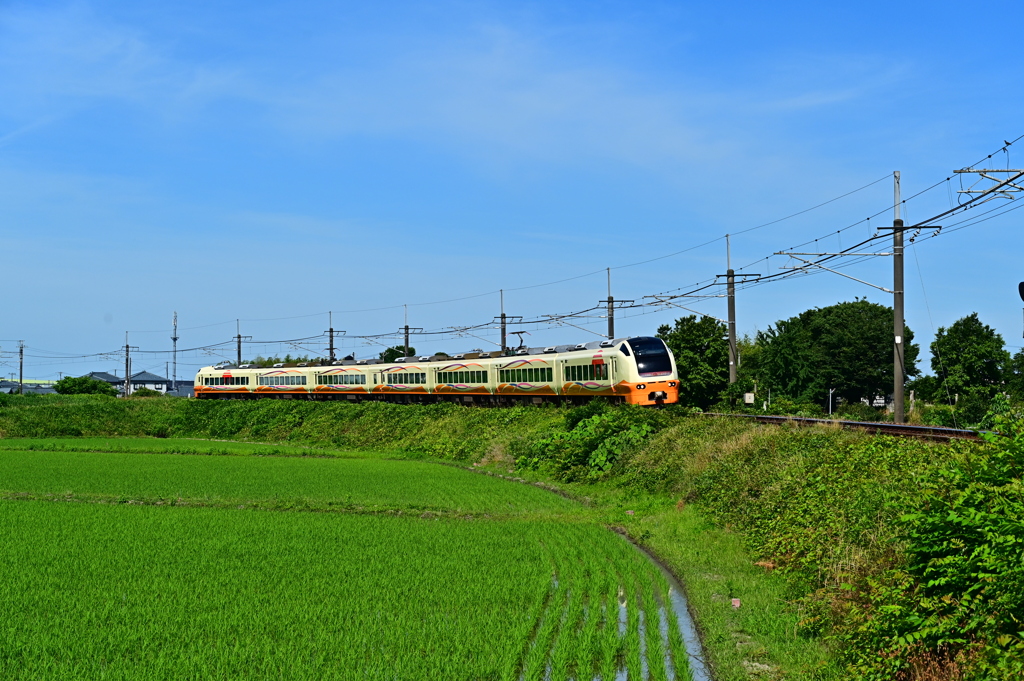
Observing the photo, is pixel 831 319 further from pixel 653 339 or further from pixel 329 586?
pixel 329 586

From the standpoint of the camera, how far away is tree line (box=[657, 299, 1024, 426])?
150 ft

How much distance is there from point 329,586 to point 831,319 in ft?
270

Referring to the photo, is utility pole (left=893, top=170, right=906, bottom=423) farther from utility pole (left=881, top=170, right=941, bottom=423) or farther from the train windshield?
the train windshield

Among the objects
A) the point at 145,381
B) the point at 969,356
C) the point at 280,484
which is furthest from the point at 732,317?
the point at 145,381

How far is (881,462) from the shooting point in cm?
1537

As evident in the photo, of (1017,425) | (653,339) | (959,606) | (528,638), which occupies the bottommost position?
(528,638)

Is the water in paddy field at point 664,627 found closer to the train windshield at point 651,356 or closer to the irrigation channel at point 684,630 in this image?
the irrigation channel at point 684,630

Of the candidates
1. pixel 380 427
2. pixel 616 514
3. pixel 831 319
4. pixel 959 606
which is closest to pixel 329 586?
pixel 959 606

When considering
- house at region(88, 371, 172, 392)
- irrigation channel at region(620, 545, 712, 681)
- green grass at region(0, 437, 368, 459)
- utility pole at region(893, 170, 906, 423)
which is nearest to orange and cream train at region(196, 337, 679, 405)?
green grass at region(0, 437, 368, 459)

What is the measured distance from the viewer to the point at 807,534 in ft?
46.5

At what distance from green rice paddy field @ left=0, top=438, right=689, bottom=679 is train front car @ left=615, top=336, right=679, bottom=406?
A: 43.1 feet

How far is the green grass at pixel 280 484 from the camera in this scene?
974 inches

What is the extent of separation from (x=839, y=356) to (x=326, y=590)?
3111 inches

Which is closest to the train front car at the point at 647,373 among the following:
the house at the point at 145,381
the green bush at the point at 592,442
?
the green bush at the point at 592,442
